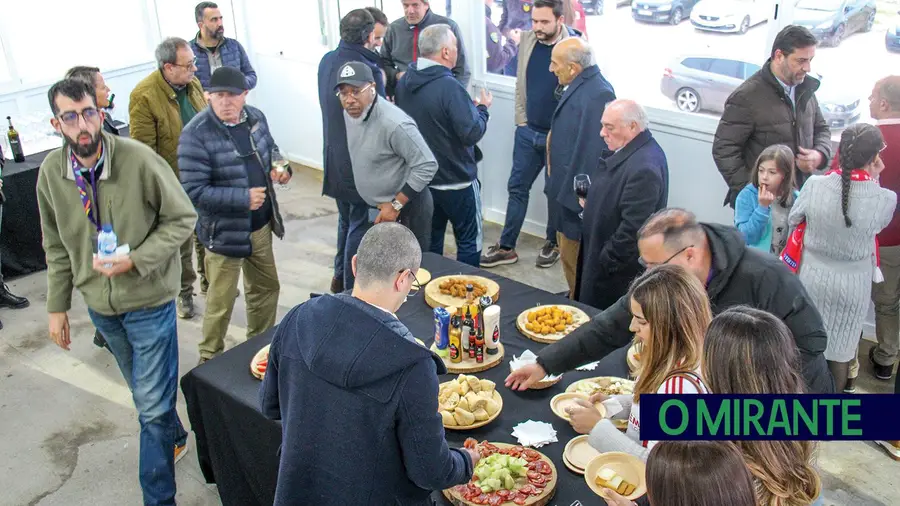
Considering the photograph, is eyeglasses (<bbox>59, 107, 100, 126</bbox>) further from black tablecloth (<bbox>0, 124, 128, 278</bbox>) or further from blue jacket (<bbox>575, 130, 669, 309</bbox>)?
black tablecloth (<bbox>0, 124, 128, 278</bbox>)

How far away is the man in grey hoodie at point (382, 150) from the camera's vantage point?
405 centimetres

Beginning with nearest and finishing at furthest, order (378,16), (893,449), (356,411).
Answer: (356,411) < (893,449) < (378,16)

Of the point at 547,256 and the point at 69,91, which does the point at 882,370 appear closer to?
the point at 547,256

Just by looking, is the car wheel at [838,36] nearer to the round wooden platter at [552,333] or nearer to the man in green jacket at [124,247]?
the round wooden platter at [552,333]

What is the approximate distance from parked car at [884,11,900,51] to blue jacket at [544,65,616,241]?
5.07 feet

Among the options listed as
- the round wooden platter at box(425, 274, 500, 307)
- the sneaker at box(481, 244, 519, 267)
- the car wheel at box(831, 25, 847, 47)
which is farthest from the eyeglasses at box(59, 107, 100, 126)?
the car wheel at box(831, 25, 847, 47)

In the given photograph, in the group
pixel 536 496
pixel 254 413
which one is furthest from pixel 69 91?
pixel 536 496

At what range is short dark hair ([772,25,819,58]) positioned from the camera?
396 centimetres

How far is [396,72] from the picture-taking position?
5.78 metres

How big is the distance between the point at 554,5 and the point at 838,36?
5.38ft

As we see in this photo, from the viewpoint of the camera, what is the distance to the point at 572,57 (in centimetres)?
427

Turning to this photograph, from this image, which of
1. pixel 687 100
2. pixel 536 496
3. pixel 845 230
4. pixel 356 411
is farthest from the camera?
pixel 687 100

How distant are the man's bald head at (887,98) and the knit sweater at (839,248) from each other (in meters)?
0.54

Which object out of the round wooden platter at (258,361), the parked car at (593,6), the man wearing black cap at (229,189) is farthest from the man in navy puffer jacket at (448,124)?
the round wooden platter at (258,361)
